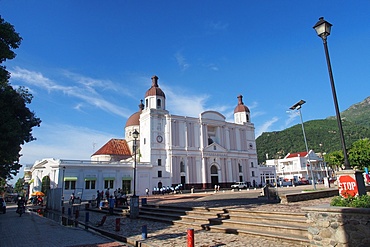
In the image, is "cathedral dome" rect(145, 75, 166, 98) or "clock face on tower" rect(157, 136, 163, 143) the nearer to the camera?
"clock face on tower" rect(157, 136, 163, 143)

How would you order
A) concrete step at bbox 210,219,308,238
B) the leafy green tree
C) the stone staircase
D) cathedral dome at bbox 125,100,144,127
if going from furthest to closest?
cathedral dome at bbox 125,100,144,127
the leafy green tree
the stone staircase
concrete step at bbox 210,219,308,238

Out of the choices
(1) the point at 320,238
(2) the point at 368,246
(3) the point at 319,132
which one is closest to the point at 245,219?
(1) the point at 320,238

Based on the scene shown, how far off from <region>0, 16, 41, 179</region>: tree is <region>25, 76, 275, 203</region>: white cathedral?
21243 millimetres

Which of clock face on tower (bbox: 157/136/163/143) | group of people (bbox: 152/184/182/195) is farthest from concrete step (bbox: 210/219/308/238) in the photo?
clock face on tower (bbox: 157/136/163/143)

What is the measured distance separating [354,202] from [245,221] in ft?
17.6

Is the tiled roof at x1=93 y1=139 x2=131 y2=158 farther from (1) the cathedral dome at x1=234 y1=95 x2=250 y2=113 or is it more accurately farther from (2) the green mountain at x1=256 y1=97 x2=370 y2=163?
(2) the green mountain at x1=256 y1=97 x2=370 y2=163

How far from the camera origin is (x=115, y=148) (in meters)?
56.9

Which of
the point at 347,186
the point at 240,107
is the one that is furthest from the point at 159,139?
the point at 347,186

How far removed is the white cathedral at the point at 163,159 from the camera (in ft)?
139

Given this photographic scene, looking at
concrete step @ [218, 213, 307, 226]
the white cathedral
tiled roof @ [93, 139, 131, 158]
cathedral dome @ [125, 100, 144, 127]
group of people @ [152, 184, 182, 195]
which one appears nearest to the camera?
concrete step @ [218, 213, 307, 226]

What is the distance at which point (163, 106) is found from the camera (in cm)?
5450

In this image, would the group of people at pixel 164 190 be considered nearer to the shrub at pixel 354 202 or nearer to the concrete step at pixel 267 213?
the concrete step at pixel 267 213

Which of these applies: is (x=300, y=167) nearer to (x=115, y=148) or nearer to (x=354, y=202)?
(x=115, y=148)

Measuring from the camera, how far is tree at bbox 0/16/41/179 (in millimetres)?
14328
